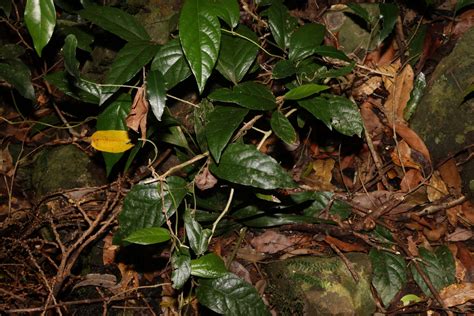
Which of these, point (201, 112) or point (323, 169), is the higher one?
point (201, 112)

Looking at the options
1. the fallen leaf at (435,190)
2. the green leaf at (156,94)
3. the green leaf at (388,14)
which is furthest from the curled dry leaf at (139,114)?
the fallen leaf at (435,190)

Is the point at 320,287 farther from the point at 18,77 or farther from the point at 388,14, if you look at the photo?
the point at 18,77

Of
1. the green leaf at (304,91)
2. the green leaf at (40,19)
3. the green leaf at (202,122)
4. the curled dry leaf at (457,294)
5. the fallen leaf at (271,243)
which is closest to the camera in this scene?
the green leaf at (40,19)

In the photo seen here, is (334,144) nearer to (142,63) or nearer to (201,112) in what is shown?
(201,112)

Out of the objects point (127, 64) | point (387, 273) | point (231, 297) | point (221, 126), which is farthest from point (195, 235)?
point (387, 273)

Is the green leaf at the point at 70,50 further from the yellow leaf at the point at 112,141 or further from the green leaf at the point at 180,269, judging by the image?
the green leaf at the point at 180,269

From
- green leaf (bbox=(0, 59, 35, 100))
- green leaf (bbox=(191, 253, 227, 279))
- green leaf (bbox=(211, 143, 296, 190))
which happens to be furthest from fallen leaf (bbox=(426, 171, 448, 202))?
green leaf (bbox=(0, 59, 35, 100))

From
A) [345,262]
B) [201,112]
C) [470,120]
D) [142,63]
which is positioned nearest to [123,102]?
[142,63]
